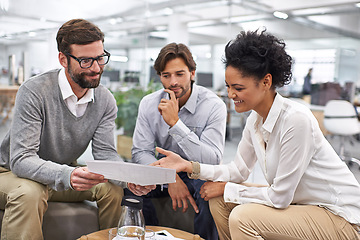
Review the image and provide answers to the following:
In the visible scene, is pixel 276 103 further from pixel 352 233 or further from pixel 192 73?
pixel 192 73

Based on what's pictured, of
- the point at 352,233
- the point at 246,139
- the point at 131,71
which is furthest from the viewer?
the point at 131,71

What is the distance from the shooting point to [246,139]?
6.08 ft

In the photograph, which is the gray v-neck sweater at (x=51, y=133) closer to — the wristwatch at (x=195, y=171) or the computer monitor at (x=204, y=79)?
the wristwatch at (x=195, y=171)

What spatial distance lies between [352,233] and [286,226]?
0.26 meters

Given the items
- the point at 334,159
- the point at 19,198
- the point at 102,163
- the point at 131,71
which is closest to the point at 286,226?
the point at 334,159

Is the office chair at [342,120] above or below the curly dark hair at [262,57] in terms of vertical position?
below

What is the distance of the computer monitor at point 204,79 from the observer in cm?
546

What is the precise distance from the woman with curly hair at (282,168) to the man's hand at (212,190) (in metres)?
0.08

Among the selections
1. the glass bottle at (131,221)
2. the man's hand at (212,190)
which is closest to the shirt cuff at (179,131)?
the man's hand at (212,190)

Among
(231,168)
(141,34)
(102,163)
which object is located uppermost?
(141,34)

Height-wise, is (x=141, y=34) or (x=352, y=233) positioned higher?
(x=141, y=34)

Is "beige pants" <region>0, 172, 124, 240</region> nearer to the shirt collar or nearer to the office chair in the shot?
the shirt collar

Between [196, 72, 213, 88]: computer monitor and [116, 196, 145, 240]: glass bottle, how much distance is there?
4.19 meters

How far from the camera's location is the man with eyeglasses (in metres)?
1.69
